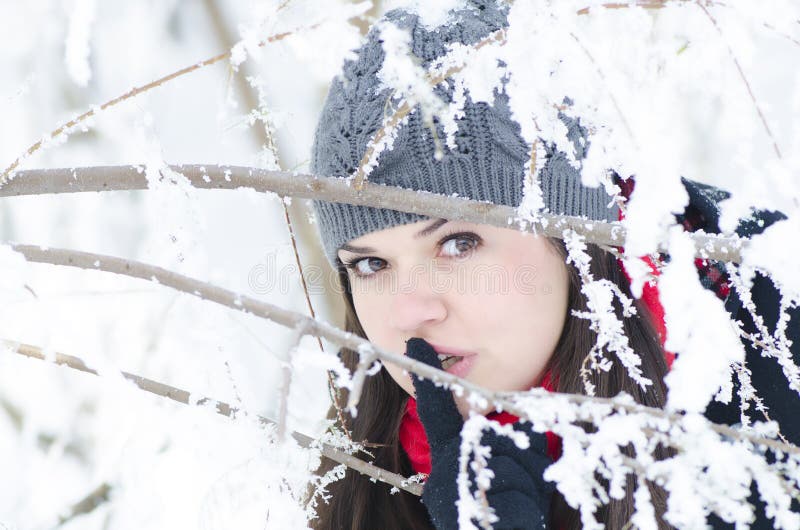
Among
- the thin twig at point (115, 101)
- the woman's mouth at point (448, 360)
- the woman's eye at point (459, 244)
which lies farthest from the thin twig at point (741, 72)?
the woman's mouth at point (448, 360)

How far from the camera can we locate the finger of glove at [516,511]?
1287 millimetres

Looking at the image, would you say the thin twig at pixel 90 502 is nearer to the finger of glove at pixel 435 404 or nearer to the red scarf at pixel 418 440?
the red scarf at pixel 418 440

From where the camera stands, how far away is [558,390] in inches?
64.2

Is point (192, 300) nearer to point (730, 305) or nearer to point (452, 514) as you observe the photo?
point (452, 514)

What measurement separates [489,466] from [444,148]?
645 millimetres

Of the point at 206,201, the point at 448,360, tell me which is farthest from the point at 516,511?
the point at 206,201

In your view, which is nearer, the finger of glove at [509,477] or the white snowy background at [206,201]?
the white snowy background at [206,201]

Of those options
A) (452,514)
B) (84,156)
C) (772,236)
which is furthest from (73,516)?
(772,236)

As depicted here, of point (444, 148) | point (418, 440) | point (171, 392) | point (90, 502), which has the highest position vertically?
point (444, 148)

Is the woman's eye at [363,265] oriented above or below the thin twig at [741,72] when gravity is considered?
below

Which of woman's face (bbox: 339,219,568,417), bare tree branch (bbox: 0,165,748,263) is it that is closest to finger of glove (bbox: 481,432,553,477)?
woman's face (bbox: 339,219,568,417)

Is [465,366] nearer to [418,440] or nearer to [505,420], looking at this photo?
[505,420]

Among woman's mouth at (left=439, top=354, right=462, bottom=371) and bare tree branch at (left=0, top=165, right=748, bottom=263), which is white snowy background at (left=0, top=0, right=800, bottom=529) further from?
woman's mouth at (left=439, top=354, right=462, bottom=371)

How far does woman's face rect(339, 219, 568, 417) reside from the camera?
149 cm
